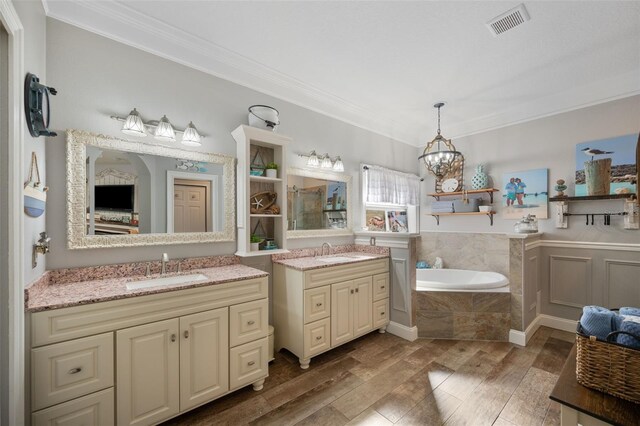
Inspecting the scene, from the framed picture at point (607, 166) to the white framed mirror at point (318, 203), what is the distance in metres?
2.63

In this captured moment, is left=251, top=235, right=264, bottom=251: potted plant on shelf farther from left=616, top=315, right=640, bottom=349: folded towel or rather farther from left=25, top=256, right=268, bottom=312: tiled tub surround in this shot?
left=616, top=315, right=640, bottom=349: folded towel

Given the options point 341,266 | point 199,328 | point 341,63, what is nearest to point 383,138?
point 341,63

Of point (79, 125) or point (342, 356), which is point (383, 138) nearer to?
point (342, 356)

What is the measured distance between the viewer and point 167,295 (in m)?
1.64

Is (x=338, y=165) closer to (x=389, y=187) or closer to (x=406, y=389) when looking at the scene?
(x=389, y=187)

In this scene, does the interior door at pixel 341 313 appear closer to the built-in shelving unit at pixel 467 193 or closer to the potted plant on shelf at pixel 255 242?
the potted plant on shelf at pixel 255 242

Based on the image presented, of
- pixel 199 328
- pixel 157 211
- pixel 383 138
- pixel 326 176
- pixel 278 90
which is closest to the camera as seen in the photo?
pixel 199 328

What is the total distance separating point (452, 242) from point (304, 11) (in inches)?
136

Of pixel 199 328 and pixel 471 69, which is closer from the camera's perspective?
pixel 199 328

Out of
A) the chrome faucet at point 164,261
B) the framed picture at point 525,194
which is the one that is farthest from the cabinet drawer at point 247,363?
the framed picture at point 525,194

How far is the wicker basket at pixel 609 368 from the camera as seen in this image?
2.77ft

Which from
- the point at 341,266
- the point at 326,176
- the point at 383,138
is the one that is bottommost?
the point at 341,266

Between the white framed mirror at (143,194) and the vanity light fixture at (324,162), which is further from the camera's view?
the vanity light fixture at (324,162)

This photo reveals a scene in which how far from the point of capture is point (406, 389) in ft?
6.72
